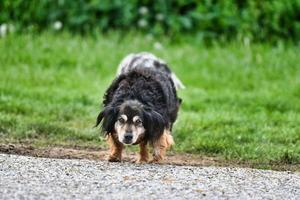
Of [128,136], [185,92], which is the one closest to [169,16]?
[185,92]

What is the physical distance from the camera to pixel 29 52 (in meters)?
13.4

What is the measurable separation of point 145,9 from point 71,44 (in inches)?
58.0

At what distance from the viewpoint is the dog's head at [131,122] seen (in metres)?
7.86

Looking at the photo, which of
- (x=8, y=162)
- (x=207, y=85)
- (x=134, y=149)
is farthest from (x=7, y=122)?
(x=207, y=85)

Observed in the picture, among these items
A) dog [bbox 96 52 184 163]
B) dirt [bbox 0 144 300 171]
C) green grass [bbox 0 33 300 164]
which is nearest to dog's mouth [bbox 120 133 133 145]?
dog [bbox 96 52 184 163]

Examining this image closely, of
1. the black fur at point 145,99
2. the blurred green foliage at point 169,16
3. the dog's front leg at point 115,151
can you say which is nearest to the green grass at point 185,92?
the blurred green foliage at point 169,16

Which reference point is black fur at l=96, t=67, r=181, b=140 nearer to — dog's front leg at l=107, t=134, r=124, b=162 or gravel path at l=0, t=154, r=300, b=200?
dog's front leg at l=107, t=134, r=124, b=162

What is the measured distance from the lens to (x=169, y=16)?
1493 cm

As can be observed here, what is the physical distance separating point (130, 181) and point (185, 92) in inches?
208

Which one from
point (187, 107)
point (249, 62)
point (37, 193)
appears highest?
point (249, 62)

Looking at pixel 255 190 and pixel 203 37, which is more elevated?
pixel 203 37

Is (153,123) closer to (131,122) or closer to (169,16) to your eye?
(131,122)

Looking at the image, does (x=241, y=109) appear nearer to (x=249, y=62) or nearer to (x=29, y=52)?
(x=249, y=62)

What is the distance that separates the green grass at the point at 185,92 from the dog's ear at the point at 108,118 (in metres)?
1.50
